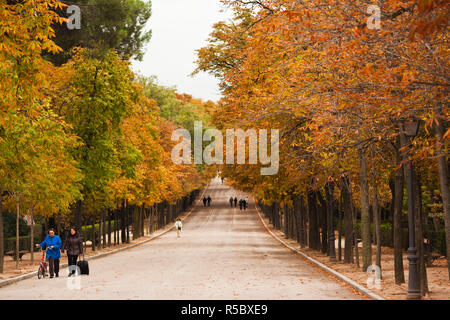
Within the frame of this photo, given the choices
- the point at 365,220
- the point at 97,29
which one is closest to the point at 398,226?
the point at 365,220

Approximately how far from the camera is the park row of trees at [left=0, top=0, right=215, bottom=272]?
50.9 ft

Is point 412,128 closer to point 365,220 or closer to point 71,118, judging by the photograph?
point 365,220

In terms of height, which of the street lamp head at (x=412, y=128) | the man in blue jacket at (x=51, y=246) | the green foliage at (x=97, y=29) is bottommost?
the man in blue jacket at (x=51, y=246)

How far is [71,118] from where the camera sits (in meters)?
33.7

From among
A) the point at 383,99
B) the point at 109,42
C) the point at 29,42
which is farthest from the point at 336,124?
the point at 109,42

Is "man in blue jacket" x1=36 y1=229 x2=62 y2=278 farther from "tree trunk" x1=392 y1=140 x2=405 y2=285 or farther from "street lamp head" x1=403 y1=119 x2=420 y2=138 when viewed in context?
"street lamp head" x1=403 y1=119 x2=420 y2=138

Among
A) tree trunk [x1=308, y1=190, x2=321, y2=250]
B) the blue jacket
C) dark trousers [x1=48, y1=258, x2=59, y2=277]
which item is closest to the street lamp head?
the blue jacket

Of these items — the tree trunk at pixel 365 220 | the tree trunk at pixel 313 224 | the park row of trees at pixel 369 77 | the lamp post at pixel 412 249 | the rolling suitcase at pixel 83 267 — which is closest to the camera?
the park row of trees at pixel 369 77

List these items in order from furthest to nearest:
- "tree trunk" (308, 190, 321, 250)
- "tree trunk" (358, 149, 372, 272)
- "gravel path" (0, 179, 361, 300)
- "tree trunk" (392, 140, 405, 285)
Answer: "tree trunk" (308, 190, 321, 250)
"tree trunk" (358, 149, 372, 272)
"tree trunk" (392, 140, 405, 285)
"gravel path" (0, 179, 361, 300)

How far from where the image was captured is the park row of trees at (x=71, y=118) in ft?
50.9

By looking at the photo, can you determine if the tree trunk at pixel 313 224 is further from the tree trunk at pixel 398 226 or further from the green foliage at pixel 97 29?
the tree trunk at pixel 398 226

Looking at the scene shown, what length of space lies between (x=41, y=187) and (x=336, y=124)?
50.9 ft

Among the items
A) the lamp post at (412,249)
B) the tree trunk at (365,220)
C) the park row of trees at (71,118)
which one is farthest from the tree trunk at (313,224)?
the lamp post at (412,249)
